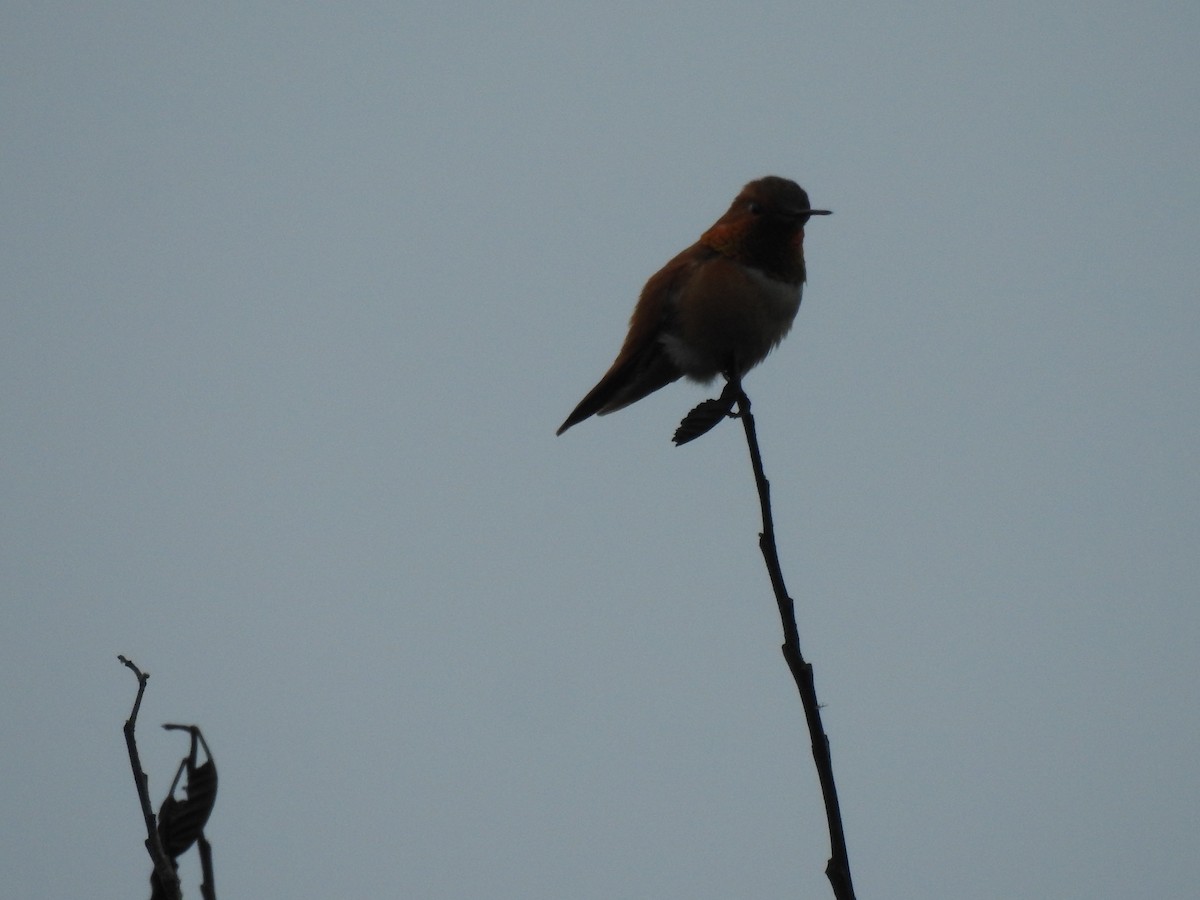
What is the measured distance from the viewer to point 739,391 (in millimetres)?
3777

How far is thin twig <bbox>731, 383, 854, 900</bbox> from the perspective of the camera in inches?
86.0

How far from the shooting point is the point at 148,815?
1653 millimetres

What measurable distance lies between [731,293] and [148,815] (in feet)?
16.8

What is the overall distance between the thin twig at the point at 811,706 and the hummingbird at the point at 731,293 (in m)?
3.72

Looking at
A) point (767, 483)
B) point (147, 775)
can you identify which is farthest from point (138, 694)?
point (767, 483)

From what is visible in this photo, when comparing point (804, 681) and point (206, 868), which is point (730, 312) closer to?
point (804, 681)

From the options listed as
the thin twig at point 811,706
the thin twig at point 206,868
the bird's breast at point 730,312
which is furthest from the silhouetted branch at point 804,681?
the bird's breast at point 730,312

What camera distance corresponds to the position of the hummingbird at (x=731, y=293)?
253 inches

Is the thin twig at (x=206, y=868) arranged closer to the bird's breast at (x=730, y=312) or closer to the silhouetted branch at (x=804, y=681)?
the silhouetted branch at (x=804, y=681)

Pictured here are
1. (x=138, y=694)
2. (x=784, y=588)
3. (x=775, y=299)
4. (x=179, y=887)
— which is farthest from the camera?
(x=775, y=299)

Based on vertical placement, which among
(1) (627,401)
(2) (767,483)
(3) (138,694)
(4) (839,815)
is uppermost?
(1) (627,401)

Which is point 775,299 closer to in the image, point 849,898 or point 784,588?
point 784,588

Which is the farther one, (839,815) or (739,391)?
(739,391)

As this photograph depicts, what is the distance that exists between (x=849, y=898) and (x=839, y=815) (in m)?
0.15
